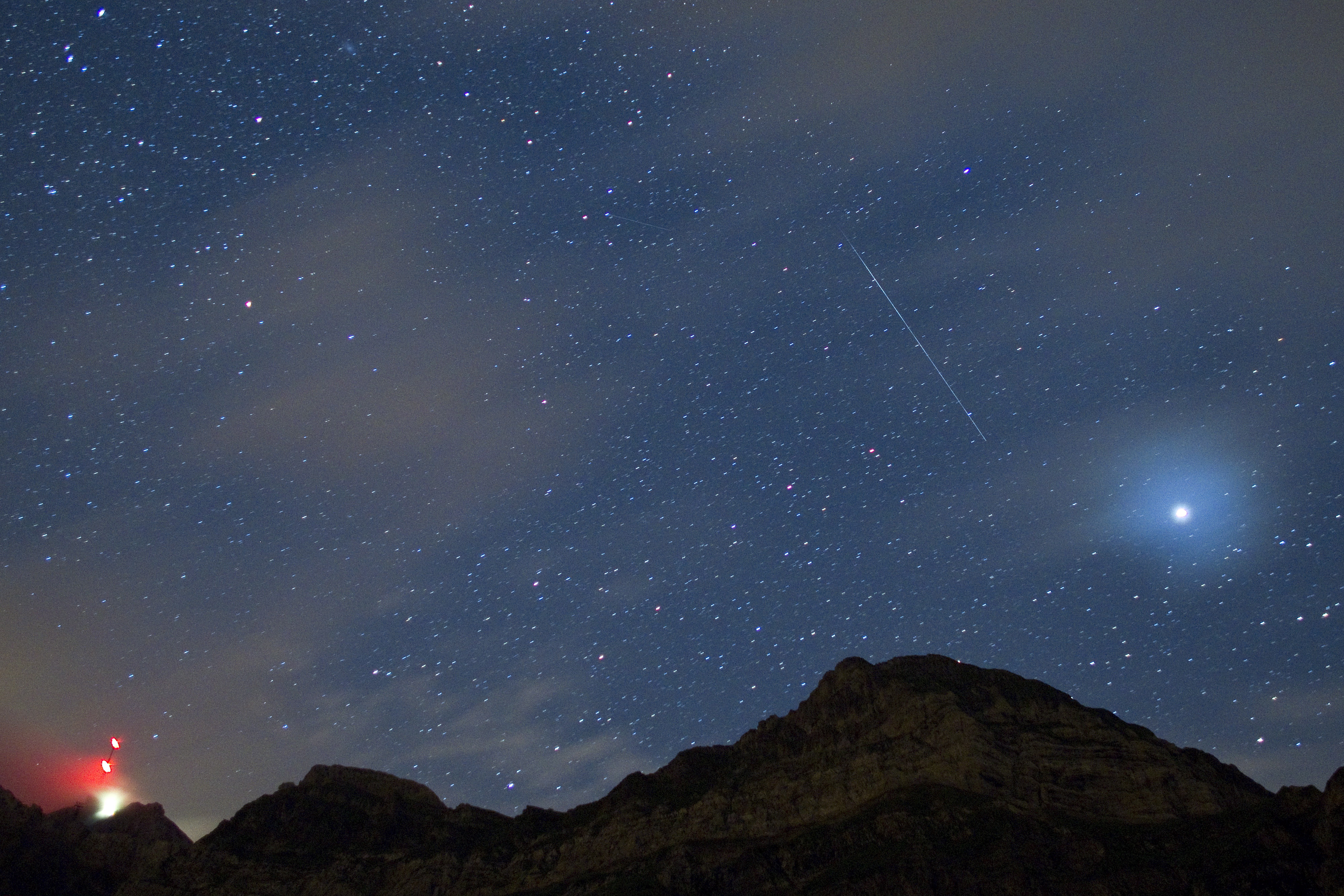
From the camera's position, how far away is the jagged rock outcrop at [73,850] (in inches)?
5640

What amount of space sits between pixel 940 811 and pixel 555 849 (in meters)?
50.8

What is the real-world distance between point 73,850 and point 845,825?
373ft

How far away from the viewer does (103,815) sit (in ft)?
514

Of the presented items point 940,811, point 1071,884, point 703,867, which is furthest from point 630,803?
point 1071,884

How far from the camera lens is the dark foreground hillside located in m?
90.3

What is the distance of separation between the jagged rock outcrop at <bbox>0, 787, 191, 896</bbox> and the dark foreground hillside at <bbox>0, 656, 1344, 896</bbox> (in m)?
0.35

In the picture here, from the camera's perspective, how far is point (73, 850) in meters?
150

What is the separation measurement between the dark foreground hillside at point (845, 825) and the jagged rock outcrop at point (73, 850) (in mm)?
347

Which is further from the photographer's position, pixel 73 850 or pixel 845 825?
pixel 73 850

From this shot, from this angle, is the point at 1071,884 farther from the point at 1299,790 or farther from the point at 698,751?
the point at 698,751

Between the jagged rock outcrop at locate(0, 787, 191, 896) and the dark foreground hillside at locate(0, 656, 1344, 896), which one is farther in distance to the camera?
the jagged rock outcrop at locate(0, 787, 191, 896)

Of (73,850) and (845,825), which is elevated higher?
(73,850)

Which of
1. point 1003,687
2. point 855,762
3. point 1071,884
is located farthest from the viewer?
point 1003,687

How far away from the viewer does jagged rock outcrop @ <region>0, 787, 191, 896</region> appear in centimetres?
14325
